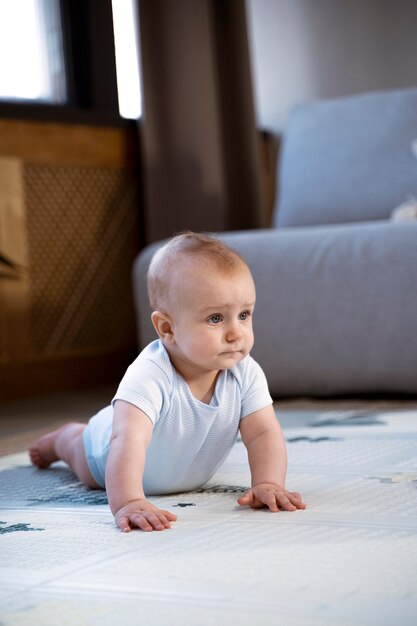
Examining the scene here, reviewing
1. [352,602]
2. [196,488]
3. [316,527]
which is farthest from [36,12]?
[352,602]

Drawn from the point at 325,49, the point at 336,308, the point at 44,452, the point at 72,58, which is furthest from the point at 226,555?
the point at 325,49

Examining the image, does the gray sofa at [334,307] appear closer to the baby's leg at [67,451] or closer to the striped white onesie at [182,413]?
the baby's leg at [67,451]

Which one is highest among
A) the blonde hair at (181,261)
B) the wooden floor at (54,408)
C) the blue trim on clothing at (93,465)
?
the blonde hair at (181,261)

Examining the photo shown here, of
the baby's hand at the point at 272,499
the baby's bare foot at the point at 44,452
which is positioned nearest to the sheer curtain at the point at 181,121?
the baby's bare foot at the point at 44,452

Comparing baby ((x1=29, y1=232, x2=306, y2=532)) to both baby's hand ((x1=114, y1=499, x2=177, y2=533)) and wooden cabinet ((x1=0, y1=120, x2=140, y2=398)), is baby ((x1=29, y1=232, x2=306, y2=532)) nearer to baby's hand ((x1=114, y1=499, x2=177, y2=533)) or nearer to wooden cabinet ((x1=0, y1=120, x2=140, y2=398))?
baby's hand ((x1=114, y1=499, x2=177, y2=533))

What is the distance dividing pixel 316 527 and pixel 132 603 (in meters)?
0.32

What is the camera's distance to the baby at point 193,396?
1273mm

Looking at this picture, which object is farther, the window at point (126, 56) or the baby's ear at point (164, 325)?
the window at point (126, 56)

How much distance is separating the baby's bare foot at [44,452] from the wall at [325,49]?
2.19 meters

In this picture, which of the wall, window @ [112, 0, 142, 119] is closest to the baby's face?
window @ [112, 0, 142, 119]

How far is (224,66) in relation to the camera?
11.3 ft

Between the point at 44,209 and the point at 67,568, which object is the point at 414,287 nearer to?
the point at 44,209

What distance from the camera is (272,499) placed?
4.09 ft

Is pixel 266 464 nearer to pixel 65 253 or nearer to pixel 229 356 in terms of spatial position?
pixel 229 356
